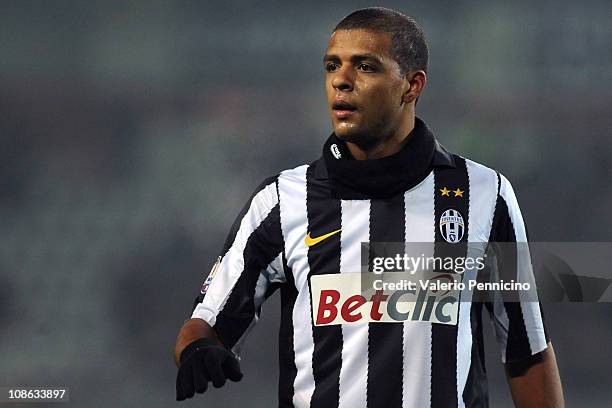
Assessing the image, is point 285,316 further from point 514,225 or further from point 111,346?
point 111,346

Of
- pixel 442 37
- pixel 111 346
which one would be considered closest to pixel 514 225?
pixel 442 37

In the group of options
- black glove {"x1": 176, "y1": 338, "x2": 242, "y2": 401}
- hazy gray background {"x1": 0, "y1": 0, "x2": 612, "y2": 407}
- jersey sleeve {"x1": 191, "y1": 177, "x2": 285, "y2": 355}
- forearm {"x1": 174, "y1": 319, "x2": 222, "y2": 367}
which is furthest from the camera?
hazy gray background {"x1": 0, "y1": 0, "x2": 612, "y2": 407}

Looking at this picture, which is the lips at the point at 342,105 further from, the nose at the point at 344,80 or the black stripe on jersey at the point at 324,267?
the black stripe on jersey at the point at 324,267

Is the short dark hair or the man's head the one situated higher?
the short dark hair

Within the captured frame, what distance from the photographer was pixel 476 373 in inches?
71.5

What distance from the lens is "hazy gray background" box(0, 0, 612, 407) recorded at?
3.22 meters

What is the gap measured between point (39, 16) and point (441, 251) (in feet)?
6.54

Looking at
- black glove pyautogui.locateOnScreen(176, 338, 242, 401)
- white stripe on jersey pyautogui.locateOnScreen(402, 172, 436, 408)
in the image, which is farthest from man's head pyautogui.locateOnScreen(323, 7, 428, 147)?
black glove pyautogui.locateOnScreen(176, 338, 242, 401)

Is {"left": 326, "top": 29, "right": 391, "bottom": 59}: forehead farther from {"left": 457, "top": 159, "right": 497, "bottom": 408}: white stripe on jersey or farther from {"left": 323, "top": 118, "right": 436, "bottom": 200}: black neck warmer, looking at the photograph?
{"left": 457, "top": 159, "right": 497, "bottom": 408}: white stripe on jersey

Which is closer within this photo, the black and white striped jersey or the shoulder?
the black and white striped jersey

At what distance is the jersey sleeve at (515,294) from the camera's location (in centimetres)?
185

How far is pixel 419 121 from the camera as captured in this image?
1907 mm

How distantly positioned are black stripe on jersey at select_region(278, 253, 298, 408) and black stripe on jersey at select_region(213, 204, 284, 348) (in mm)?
40

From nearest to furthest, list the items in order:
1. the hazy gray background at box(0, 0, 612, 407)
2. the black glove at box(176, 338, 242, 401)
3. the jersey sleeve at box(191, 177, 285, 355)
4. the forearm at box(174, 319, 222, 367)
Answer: the black glove at box(176, 338, 242, 401) → the forearm at box(174, 319, 222, 367) → the jersey sleeve at box(191, 177, 285, 355) → the hazy gray background at box(0, 0, 612, 407)
